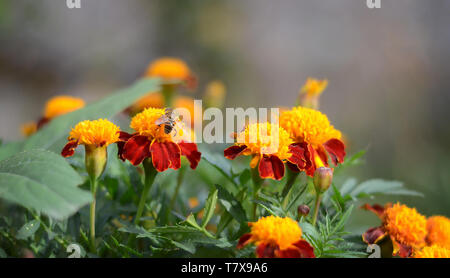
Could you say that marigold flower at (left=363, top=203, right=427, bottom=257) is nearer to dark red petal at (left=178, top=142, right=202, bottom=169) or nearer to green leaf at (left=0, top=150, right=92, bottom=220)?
dark red petal at (left=178, top=142, right=202, bottom=169)

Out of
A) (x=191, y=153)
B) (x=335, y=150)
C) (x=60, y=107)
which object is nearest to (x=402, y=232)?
(x=335, y=150)

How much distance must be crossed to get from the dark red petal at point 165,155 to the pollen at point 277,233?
4.4 inches

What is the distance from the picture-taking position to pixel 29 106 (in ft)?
8.69

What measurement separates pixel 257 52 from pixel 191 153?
2284 mm

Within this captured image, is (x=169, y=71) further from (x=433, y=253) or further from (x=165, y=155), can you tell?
(x=433, y=253)

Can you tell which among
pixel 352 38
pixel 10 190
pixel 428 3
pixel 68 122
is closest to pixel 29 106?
pixel 352 38

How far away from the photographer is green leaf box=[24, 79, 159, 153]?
71 cm

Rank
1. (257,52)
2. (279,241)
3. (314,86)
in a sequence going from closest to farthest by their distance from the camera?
(279,241) → (314,86) → (257,52)

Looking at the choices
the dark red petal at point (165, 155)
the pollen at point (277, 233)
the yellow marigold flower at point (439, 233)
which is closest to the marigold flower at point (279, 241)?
the pollen at point (277, 233)

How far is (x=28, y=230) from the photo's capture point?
0.51m

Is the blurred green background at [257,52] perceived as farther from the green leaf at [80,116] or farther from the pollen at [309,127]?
the pollen at [309,127]

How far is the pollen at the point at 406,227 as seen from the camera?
1.72 feet

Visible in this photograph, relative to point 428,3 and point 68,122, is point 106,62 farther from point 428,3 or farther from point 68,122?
point 68,122

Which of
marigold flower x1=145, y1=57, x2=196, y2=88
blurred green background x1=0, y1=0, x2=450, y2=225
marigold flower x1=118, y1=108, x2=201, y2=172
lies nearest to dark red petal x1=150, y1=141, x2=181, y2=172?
marigold flower x1=118, y1=108, x2=201, y2=172
